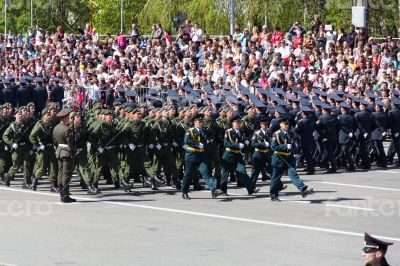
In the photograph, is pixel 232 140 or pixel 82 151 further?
pixel 82 151

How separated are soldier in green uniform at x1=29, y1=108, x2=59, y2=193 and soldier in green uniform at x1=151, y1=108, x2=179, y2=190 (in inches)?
79.2

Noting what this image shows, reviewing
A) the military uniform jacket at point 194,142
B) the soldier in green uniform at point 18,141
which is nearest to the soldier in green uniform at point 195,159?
the military uniform jacket at point 194,142

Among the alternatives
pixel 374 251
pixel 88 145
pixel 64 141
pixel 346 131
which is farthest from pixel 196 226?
pixel 346 131

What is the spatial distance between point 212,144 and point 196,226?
181 inches

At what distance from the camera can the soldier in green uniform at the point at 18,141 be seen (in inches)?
881

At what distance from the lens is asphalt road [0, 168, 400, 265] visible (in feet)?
51.0

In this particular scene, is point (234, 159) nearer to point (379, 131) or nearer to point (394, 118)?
point (379, 131)

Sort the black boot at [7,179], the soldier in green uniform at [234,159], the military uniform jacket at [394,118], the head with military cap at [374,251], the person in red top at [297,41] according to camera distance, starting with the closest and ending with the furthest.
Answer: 1. the head with military cap at [374,251]
2. the soldier in green uniform at [234,159]
3. the black boot at [7,179]
4. the military uniform jacket at [394,118]
5. the person in red top at [297,41]

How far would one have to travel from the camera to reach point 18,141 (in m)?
22.4

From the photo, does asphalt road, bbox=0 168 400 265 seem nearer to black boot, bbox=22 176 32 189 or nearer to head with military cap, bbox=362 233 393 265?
black boot, bbox=22 176 32 189

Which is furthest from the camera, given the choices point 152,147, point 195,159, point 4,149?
point 4,149

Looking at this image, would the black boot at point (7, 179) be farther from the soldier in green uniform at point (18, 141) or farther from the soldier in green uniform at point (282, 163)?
the soldier in green uniform at point (282, 163)

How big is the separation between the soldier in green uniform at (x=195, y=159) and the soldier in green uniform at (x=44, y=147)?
8.45 ft

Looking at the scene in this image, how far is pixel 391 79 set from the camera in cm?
3111
